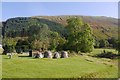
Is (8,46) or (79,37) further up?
(79,37)

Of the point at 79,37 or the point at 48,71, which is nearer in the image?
the point at 48,71

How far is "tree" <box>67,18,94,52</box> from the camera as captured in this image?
6644 centimetres

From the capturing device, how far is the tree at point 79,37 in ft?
218

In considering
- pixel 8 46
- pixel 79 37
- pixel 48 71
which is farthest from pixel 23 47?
pixel 48 71

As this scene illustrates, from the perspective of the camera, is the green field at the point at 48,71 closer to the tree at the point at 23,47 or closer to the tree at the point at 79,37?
the tree at the point at 79,37

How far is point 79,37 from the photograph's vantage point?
219 ft

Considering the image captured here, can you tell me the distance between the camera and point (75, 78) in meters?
28.5

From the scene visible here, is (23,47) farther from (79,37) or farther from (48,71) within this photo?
(48,71)

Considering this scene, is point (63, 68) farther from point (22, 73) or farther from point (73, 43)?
point (73, 43)

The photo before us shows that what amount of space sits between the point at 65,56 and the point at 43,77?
17.4 meters

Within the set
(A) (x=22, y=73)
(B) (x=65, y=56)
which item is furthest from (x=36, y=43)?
(A) (x=22, y=73)

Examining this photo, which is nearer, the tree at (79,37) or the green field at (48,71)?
the green field at (48,71)

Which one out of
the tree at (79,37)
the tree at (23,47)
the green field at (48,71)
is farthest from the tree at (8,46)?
the green field at (48,71)

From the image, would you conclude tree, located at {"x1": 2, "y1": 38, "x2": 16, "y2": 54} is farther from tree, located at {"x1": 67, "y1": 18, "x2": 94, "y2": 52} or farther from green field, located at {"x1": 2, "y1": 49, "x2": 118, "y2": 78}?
green field, located at {"x1": 2, "y1": 49, "x2": 118, "y2": 78}
